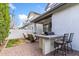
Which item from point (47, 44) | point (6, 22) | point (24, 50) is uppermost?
point (6, 22)

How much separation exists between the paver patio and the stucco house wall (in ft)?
4.29

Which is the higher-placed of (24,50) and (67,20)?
(67,20)

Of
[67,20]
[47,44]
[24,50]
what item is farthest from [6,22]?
[67,20]

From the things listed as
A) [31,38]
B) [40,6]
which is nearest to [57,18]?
[40,6]

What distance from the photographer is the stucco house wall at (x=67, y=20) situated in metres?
4.73

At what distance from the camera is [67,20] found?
5.05 meters

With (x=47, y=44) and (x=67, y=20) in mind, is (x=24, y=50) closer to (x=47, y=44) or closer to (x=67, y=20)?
(x=47, y=44)

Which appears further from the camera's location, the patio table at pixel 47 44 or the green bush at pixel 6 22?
the green bush at pixel 6 22

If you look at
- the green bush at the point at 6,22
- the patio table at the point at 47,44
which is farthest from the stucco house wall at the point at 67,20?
the green bush at the point at 6,22

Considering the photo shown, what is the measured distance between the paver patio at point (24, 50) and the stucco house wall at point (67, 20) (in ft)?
4.29

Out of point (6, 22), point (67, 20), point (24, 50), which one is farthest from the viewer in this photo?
point (6, 22)

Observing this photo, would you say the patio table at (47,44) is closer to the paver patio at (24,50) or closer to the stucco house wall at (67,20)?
the paver patio at (24,50)

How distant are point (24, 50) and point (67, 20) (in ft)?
7.49

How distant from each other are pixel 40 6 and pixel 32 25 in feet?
2.99
